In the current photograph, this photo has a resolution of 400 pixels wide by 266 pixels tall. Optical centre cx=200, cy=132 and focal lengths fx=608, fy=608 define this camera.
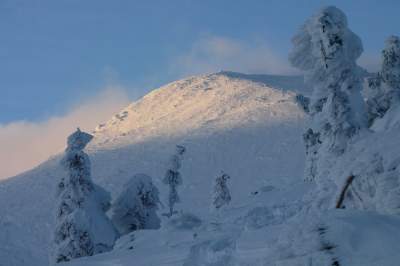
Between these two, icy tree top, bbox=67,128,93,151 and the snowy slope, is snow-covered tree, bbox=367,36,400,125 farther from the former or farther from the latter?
the snowy slope

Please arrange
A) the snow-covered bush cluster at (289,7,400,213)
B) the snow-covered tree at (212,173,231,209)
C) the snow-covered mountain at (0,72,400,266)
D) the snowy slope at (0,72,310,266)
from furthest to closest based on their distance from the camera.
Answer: the snowy slope at (0,72,310,266)
the snow-covered tree at (212,173,231,209)
the snow-covered bush cluster at (289,7,400,213)
the snow-covered mountain at (0,72,400,266)

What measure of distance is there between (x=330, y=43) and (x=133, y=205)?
56.8ft

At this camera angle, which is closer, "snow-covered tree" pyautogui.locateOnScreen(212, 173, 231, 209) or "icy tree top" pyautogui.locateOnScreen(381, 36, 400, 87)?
"icy tree top" pyautogui.locateOnScreen(381, 36, 400, 87)

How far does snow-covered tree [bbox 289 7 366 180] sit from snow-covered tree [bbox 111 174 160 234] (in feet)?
47.8

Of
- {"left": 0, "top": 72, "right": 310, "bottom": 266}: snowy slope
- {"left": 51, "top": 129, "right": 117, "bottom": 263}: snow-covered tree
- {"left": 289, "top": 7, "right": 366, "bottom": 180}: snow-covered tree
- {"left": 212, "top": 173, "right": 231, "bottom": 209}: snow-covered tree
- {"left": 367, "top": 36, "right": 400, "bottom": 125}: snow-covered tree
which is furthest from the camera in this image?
{"left": 0, "top": 72, "right": 310, "bottom": 266}: snowy slope

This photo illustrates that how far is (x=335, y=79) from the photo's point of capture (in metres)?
24.9

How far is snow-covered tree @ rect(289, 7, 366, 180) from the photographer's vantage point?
24625 mm

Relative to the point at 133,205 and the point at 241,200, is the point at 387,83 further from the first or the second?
the point at 241,200

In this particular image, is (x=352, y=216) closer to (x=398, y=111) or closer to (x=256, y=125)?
(x=398, y=111)

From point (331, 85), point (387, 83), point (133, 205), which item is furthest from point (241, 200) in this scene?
point (331, 85)

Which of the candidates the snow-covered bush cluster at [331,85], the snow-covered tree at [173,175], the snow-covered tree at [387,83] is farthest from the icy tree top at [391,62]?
the snow-covered tree at [173,175]

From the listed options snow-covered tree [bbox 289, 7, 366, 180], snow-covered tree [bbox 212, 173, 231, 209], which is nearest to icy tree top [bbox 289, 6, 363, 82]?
snow-covered tree [bbox 289, 7, 366, 180]

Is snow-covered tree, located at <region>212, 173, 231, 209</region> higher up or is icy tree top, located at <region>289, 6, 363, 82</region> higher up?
icy tree top, located at <region>289, 6, 363, 82</region>

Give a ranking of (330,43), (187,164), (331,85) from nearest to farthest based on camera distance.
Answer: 1. (330,43)
2. (331,85)
3. (187,164)
